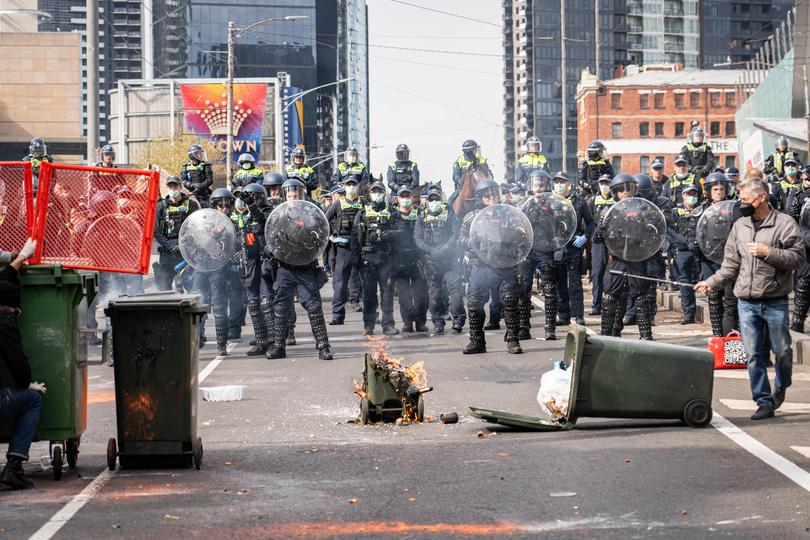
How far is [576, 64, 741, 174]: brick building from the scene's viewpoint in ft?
402

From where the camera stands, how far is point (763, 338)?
1095cm

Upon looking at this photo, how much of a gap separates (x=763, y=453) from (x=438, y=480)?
2178 mm

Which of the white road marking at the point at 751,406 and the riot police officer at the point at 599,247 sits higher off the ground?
the riot police officer at the point at 599,247

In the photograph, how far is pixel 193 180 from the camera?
21.8m

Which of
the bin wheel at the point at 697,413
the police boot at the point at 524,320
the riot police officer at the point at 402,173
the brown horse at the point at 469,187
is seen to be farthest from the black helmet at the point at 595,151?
the bin wheel at the point at 697,413

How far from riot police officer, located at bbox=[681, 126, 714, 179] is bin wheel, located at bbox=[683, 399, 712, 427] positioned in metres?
12.4

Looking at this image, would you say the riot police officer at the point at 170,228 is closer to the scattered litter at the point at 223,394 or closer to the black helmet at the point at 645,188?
the scattered litter at the point at 223,394

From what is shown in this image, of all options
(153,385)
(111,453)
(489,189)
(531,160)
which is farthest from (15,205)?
(531,160)

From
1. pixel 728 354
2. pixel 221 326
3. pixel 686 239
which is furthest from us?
pixel 686 239

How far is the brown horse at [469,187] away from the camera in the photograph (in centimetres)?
2097

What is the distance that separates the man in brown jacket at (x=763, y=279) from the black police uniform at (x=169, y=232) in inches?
346

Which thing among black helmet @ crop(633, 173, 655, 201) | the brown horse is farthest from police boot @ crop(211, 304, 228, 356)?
black helmet @ crop(633, 173, 655, 201)

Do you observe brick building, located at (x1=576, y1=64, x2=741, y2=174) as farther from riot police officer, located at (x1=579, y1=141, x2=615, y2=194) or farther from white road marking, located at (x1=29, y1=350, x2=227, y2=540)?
white road marking, located at (x1=29, y1=350, x2=227, y2=540)

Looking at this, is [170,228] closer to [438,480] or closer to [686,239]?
[686,239]
